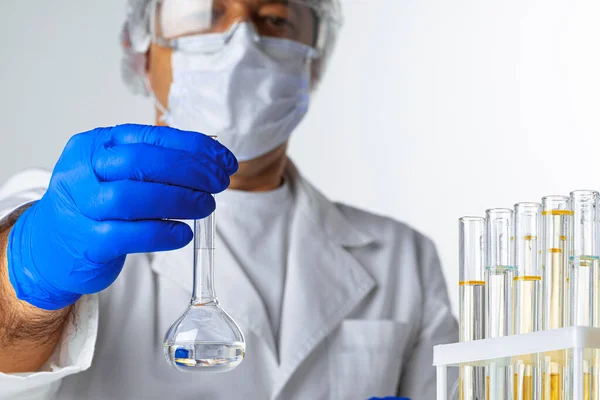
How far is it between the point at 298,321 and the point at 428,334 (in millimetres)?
361

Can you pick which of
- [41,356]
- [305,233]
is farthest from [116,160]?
[305,233]

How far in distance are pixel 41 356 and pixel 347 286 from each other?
77 cm

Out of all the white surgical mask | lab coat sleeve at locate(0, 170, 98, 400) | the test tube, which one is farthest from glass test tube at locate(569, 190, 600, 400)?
the white surgical mask

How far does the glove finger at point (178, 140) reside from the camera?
1.13m

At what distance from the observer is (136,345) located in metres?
1.63

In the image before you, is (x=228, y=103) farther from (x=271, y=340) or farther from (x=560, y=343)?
(x=560, y=343)

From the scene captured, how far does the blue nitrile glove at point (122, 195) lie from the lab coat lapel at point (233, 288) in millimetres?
485

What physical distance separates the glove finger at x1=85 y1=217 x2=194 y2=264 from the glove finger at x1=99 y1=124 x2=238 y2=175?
11 cm

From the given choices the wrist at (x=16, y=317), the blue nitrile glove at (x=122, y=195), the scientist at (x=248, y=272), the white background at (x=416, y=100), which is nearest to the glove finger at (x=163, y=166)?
the blue nitrile glove at (x=122, y=195)

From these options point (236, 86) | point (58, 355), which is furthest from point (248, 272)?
point (58, 355)

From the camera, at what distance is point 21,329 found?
4.37ft

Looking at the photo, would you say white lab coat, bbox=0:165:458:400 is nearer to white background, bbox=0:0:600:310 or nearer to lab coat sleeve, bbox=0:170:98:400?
lab coat sleeve, bbox=0:170:98:400

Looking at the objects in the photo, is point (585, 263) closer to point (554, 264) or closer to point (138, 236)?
point (554, 264)

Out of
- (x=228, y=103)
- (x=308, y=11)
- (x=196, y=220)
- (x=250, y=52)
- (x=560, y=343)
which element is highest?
(x=308, y=11)
